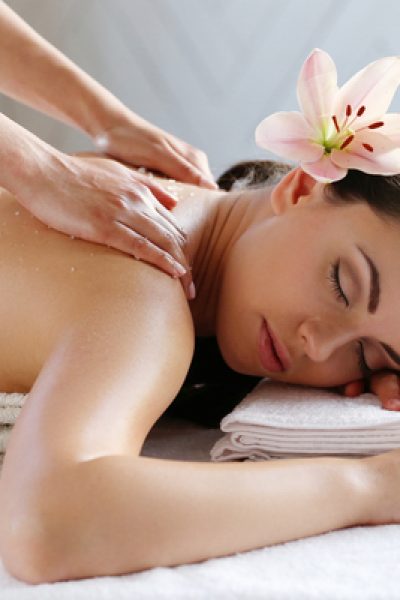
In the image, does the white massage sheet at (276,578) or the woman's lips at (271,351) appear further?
the woman's lips at (271,351)

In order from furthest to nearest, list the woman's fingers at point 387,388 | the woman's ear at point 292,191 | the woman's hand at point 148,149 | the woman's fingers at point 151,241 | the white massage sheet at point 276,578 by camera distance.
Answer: the woman's hand at point 148,149 < the woman's ear at point 292,191 < the woman's fingers at point 387,388 < the woman's fingers at point 151,241 < the white massage sheet at point 276,578

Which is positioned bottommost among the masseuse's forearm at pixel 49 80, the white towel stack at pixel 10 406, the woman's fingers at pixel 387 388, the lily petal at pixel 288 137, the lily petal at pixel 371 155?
the white towel stack at pixel 10 406

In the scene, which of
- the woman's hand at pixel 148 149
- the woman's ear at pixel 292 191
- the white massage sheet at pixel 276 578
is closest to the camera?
the white massage sheet at pixel 276 578

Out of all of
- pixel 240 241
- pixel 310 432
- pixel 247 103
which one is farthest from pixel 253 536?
pixel 247 103

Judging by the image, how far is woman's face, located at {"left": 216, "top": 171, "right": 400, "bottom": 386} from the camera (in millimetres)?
1265

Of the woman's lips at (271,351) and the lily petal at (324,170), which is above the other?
the lily petal at (324,170)

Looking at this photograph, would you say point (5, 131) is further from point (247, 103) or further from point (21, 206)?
point (247, 103)

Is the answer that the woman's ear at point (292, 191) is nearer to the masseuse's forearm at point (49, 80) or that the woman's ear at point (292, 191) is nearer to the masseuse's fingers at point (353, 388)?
the masseuse's fingers at point (353, 388)

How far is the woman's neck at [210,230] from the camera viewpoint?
4.74 ft

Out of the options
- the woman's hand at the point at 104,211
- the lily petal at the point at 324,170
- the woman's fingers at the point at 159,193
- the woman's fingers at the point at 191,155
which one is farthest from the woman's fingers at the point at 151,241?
the woman's fingers at the point at 191,155

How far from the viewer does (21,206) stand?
1.28m

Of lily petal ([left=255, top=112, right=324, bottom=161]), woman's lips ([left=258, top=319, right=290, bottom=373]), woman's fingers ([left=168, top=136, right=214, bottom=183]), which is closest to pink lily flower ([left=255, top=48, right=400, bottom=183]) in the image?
lily petal ([left=255, top=112, right=324, bottom=161])

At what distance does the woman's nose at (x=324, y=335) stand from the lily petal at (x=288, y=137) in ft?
0.80

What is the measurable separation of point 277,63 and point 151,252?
5.15 feet
